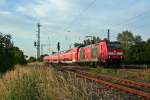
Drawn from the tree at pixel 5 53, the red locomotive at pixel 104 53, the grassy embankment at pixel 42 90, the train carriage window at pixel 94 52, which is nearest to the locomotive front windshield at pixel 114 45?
the red locomotive at pixel 104 53

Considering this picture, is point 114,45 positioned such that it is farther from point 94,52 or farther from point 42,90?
point 42,90

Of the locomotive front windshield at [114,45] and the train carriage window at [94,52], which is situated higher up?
the locomotive front windshield at [114,45]

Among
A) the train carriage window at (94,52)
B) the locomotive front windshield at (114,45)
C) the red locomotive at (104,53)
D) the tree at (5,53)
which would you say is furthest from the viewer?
the train carriage window at (94,52)

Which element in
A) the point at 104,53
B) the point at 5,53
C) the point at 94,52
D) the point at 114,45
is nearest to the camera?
the point at 5,53

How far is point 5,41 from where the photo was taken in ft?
137

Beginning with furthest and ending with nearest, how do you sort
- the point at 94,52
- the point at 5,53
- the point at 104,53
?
1. the point at 94,52
2. the point at 104,53
3. the point at 5,53

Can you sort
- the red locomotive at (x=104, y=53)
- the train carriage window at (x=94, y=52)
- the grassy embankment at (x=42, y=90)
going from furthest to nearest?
the train carriage window at (x=94, y=52) → the red locomotive at (x=104, y=53) → the grassy embankment at (x=42, y=90)

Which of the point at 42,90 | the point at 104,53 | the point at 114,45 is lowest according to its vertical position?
the point at 42,90

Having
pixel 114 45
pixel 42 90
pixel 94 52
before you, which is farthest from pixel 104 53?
pixel 42 90

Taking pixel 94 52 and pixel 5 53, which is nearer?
pixel 5 53

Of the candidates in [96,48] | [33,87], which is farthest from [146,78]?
[96,48]

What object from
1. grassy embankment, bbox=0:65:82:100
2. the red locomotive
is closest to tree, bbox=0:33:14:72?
the red locomotive

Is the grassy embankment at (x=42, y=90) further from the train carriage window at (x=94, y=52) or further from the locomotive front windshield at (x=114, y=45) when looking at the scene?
the train carriage window at (x=94, y=52)

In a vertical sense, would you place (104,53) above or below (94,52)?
below
